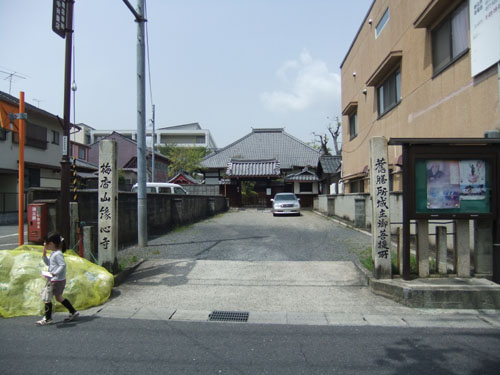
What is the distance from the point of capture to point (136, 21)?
32.6ft

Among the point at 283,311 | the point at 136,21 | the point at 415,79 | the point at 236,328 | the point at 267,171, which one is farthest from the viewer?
the point at 267,171

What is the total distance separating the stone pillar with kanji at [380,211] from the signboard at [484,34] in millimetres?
3269

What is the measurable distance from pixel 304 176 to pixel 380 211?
80.3ft

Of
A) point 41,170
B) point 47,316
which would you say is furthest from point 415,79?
point 41,170

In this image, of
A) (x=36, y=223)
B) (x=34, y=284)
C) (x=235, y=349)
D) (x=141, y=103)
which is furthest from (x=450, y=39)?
(x=34, y=284)

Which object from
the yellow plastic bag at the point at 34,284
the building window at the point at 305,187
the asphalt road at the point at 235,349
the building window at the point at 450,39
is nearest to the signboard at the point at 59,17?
the yellow plastic bag at the point at 34,284

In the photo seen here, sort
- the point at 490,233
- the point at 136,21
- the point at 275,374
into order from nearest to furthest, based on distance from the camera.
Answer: the point at 275,374, the point at 490,233, the point at 136,21

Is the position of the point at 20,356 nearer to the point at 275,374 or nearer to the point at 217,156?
the point at 275,374

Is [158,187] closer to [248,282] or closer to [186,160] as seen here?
[248,282]

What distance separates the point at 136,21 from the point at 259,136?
99.0ft

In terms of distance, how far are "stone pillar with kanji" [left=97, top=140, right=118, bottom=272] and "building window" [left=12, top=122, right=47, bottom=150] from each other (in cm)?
1646

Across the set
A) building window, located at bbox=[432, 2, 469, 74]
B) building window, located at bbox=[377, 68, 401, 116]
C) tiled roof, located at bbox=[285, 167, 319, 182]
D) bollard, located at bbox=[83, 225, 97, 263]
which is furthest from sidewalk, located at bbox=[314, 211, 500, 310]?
tiled roof, located at bbox=[285, 167, 319, 182]

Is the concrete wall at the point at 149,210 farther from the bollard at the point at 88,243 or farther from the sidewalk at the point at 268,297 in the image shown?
the sidewalk at the point at 268,297

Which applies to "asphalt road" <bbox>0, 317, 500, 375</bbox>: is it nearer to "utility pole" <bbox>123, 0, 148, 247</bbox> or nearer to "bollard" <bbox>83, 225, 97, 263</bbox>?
"bollard" <bbox>83, 225, 97, 263</bbox>
